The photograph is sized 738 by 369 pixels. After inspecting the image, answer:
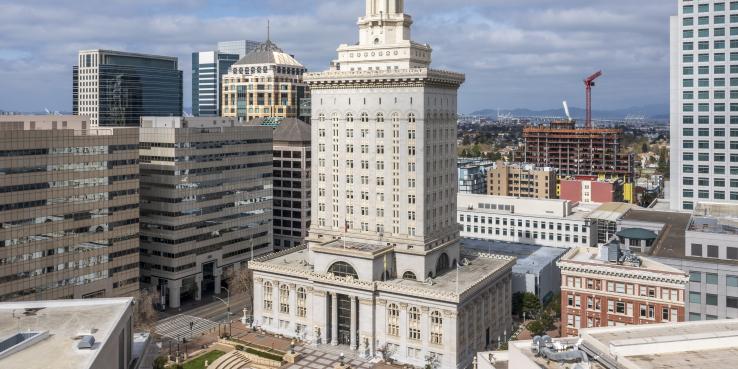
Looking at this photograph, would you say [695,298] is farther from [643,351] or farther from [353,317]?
[353,317]

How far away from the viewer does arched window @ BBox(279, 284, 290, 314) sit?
13875 centimetres

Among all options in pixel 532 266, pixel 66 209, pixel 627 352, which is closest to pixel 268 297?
pixel 66 209

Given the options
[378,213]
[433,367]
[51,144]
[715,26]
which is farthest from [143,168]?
[715,26]

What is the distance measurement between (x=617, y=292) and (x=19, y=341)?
87464mm

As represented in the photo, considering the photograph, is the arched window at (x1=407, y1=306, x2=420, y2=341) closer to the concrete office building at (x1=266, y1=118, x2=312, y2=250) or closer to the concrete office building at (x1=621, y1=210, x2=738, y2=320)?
the concrete office building at (x1=621, y1=210, x2=738, y2=320)

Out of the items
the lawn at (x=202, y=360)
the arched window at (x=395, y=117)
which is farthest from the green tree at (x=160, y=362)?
the arched window at (x=395, y=117)

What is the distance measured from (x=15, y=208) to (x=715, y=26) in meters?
164

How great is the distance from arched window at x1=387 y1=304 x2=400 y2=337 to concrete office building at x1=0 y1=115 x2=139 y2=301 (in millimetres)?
56462

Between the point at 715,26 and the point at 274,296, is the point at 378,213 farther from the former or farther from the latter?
the point at 715,26

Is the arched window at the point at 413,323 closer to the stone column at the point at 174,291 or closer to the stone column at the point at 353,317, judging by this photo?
the stone column at the point at 353,317

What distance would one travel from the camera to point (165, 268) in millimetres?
153000

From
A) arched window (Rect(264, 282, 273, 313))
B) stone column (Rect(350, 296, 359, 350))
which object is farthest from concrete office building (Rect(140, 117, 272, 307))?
stone column (Rect(350, 296, 359, 350))

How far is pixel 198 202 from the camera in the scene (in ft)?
517

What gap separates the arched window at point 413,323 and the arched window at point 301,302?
2409 centimetres
